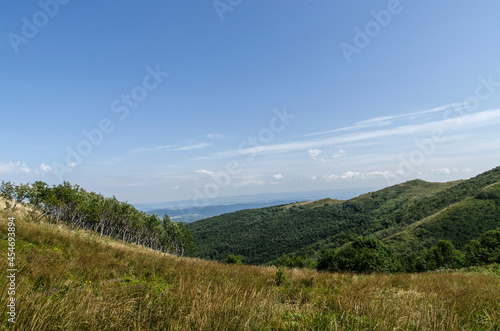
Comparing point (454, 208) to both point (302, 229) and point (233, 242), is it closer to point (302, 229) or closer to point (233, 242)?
point (302, 229)

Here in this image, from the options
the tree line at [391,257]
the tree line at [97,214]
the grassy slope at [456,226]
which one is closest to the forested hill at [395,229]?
the grassy slope at [456,226]

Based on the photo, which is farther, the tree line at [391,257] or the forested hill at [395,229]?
the forested hill at [395,229]

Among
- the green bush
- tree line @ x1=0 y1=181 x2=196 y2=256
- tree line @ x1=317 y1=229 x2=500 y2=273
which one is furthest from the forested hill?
tree line @ x1=0 y1=181 x2=196 y2=256

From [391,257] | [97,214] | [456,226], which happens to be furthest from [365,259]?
[456,226]

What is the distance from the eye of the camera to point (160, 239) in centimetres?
8825

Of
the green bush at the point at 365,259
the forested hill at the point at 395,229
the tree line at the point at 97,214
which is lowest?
Result: the forested hill at the point at 395,229

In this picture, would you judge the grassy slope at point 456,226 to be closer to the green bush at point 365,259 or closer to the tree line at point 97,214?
the green bush at point 365,259

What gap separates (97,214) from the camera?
59.0 metres

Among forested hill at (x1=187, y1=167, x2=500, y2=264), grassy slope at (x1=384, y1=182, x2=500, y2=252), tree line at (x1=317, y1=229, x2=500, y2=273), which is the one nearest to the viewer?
tree line at (x1=317, y1=229, x2=500, y2=273)

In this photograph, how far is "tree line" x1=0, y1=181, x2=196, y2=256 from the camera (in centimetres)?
4131

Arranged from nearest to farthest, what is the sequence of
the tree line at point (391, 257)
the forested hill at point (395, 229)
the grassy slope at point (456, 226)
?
the tree line at point (391, 257), the grassy slope at point (456, 226), the forested hill at point (395, 229)

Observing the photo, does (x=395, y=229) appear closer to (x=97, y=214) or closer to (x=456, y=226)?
(x=456, y=226)

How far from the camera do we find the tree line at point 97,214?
41312 millimetres

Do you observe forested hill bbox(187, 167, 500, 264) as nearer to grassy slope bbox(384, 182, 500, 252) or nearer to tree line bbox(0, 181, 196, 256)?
grassy slope bbox(384, 182, 500, 252)
